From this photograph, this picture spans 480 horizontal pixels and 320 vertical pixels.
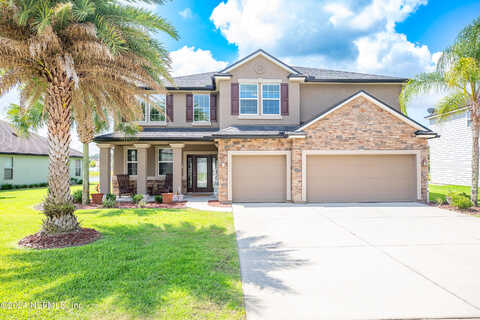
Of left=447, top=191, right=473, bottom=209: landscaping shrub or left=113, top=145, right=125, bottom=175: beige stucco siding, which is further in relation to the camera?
left=113, top=145, right=125, bottom=175: beige stucco siding

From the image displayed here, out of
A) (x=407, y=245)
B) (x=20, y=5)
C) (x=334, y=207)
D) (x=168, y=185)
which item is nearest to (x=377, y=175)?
(x=334, y=207)

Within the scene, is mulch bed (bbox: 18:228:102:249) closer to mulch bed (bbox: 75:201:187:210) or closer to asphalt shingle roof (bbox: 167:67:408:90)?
mulch bed (bbox: 75:201:187:210)

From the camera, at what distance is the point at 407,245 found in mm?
6195

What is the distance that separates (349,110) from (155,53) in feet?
29.4

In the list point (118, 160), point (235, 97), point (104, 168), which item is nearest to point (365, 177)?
point (235, 97)

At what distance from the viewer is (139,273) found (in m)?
4.51

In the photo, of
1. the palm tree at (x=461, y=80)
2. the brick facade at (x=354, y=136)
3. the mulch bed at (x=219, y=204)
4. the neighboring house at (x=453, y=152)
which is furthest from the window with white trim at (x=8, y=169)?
the neighboring house at (x=453, y=152)

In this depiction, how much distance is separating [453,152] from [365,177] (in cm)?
1290

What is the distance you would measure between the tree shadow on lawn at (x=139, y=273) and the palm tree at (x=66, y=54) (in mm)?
1956

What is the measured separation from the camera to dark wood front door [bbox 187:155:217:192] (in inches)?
648

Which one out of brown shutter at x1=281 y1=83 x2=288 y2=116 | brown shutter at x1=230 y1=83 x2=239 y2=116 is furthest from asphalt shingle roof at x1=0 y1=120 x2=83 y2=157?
brown shutter at x1=281 y1=83 x2=288 y2=116

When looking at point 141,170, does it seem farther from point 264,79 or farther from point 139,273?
point 139,273

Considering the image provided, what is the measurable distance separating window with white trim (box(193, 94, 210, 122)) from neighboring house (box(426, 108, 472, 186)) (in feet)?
53.3

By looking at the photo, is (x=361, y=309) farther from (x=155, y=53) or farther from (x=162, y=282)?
(x=155, y=53)
